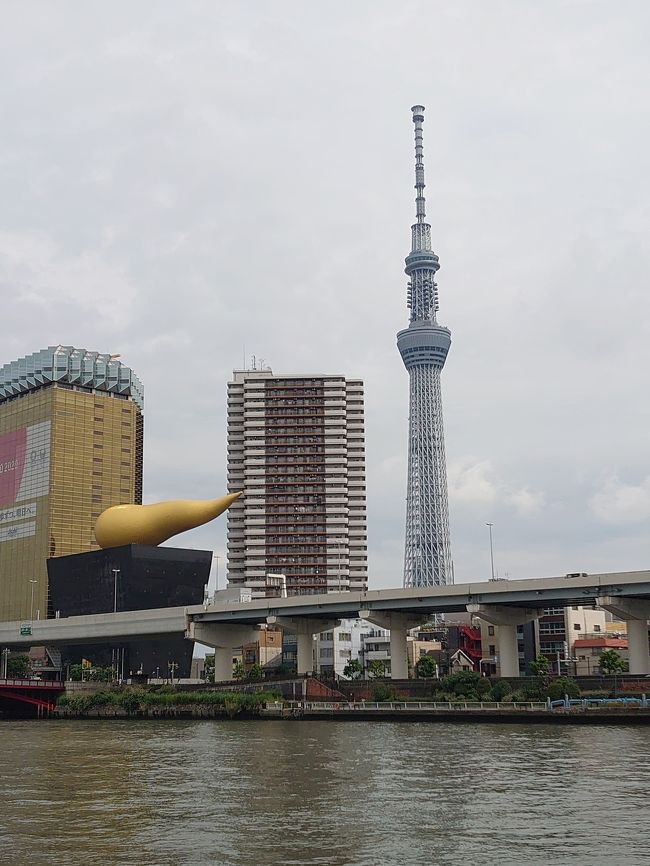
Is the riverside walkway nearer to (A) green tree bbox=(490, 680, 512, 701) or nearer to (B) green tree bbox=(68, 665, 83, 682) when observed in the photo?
(A) green tree bbox=(490, 680, 512, 701)

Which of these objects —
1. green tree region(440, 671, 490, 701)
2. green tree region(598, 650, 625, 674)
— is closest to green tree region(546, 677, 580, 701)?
green tree region(440, 671, 490, 701)

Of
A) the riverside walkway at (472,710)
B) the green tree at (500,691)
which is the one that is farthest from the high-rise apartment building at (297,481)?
the green tree at (500,691)

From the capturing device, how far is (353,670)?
118562mm

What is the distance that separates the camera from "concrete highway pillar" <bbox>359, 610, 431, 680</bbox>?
89938 millimetres

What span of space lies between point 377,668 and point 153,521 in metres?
28.6

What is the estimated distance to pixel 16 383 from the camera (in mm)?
172625

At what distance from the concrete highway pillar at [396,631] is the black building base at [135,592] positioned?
25096 millimetres

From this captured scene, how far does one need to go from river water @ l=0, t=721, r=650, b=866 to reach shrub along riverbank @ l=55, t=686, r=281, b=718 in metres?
27.4

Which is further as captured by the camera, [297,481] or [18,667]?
[297,481]

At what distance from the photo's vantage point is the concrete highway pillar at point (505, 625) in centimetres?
8425

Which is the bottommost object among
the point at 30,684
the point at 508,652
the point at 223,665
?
the point at 30,684

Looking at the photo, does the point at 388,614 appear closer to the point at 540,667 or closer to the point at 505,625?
the point at 505,625

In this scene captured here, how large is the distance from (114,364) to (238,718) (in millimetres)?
99781

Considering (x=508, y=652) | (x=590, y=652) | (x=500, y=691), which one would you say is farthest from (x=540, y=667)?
(x=500, y=691)
